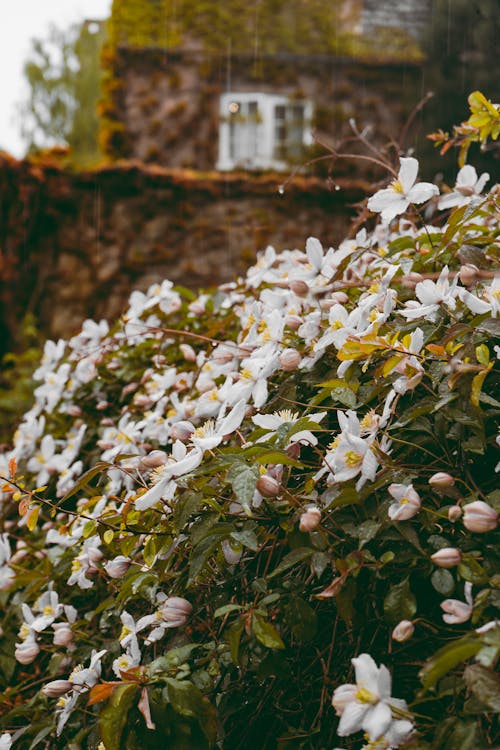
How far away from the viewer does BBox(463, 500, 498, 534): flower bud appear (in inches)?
30.1

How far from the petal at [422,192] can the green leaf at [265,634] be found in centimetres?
63

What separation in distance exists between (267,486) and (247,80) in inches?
332

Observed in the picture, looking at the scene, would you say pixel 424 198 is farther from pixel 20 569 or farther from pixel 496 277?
pixel 20 569

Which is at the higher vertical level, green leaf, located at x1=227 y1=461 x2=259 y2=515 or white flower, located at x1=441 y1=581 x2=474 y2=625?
green leaf, located at x1=227 y1=461 x2=259 y2=515

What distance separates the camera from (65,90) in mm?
16438

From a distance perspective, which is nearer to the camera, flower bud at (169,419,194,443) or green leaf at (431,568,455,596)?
green leaf at (431,568,455,596)

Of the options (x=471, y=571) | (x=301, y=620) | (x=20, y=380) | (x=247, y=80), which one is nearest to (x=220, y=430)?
(x=301, y=620)

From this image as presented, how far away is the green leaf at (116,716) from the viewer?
0.84 m

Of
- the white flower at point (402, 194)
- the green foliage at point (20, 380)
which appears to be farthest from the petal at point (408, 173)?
the green foliage at point (20, 380)

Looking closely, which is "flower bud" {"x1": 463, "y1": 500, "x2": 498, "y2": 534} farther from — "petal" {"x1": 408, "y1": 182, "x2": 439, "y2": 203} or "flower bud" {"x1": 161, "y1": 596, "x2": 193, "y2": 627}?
"petal" {"x1": 408, "y1": 182, "x2": 439, "y2": 203}

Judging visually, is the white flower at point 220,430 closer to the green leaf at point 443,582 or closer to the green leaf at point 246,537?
the green leaf at point 246,537

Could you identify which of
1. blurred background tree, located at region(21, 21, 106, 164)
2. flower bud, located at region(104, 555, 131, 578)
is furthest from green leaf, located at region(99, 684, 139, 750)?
blurred background tree, located at region(21, 21, 106, 164)

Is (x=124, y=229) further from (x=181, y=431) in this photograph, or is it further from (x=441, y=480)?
(x=441, y=480)

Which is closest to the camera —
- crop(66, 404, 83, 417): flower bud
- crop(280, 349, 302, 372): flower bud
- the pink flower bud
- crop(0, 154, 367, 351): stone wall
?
crop(280, 349, 302, 372): flower bud
